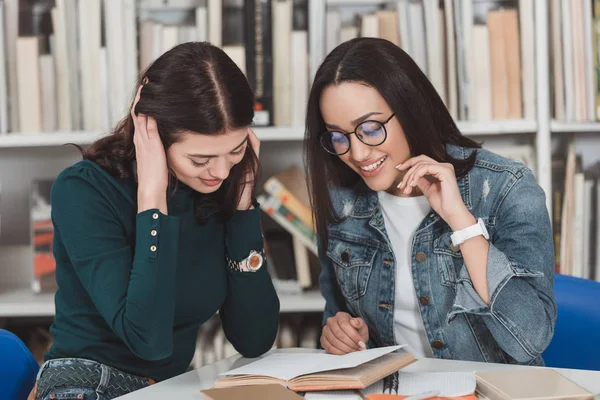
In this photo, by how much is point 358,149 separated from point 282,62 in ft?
2.33

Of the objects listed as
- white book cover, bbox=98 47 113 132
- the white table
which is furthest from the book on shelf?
the white table

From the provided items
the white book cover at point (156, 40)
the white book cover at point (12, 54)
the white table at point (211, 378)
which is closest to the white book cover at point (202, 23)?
the white book cover at point (156, 40)

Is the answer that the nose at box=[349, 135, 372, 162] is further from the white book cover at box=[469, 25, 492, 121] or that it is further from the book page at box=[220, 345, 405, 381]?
the white book cover at box=[469, 25, 492, 121]

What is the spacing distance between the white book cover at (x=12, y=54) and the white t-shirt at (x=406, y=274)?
3.67 ft

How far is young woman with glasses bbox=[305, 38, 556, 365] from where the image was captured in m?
1.28

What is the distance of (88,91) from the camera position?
1983 millimetres

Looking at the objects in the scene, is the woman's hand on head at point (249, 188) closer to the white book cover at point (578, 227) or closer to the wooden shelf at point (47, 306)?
the wooden shelf at point (47, 306)

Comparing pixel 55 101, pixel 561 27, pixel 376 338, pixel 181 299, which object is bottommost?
pixel 376 338

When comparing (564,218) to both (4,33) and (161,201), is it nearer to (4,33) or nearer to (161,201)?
(161,201)

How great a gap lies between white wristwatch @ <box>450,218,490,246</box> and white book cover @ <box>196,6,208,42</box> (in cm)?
100

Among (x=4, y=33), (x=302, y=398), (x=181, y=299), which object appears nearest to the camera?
(x=302, y=398)

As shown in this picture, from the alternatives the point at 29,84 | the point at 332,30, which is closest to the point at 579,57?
the point at 332,30

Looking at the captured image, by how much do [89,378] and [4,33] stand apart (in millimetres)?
1175

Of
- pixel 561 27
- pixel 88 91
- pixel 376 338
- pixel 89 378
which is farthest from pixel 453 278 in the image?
pixel 88 91
